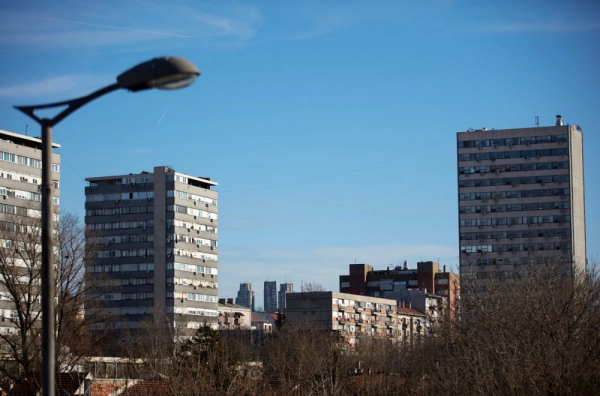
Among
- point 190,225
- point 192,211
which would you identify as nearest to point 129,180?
point 192,211

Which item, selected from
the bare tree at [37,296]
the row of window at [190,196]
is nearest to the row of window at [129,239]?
the row of window at [190,196]

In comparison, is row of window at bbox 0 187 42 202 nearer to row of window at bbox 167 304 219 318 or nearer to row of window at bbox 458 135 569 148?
row of window at bbox 167 304 219 318

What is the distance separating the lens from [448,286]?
159125mm

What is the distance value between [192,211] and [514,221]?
1689 inches

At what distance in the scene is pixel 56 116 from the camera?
11805mm

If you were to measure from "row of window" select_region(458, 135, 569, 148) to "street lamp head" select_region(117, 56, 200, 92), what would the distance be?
322 ft

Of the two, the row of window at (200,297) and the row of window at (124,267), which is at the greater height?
the row of window at (124,267)

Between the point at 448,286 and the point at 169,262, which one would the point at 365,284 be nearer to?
the point at 448,286

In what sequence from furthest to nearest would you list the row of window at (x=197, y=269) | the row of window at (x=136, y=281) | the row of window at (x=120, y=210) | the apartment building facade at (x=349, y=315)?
the row of window at (x=120, y=210), the row of window at (x=136, y=281), the row of window at (x=197, y=269), the apartment building facade at (x=349, y=315)

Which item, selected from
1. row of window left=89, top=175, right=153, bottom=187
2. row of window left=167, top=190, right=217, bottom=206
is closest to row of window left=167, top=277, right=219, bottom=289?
row of window left=167, top=190, right=217, bottom=206

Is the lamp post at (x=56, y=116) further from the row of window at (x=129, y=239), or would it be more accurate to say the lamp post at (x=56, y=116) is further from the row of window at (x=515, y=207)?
the row of window at (x=129, y=239)

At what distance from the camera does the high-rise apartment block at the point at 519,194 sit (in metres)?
105

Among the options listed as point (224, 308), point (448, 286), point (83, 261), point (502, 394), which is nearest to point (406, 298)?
point (448, 286)

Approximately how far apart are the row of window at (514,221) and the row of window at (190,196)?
1468 inches
